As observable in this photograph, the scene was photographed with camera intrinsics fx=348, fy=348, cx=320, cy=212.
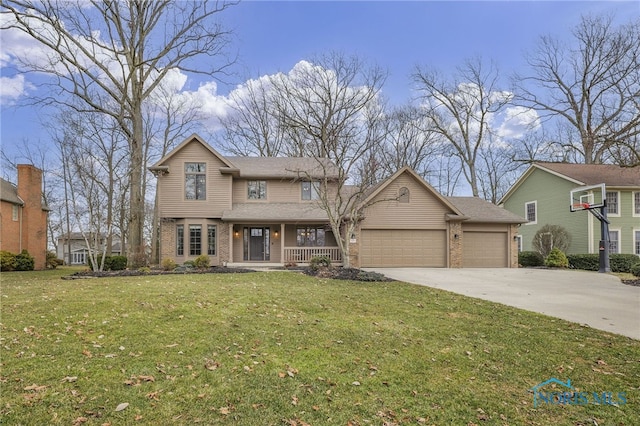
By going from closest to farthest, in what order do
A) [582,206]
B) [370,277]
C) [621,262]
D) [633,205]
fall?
[370,277]
[582,206]
[621,262]
[633,205]

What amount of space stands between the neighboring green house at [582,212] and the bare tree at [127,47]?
22466 mm

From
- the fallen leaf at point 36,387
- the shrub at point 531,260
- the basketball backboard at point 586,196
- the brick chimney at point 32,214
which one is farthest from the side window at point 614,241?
the brick chimney at point 32,214

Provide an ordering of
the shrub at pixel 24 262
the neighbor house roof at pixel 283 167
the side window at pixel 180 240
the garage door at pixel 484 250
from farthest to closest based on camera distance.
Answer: the neighbor house roof at pixel 283 167 < the garage door at pixel 484 250 < the side window at pixel 180 240 < the shrub at pixel 24 262

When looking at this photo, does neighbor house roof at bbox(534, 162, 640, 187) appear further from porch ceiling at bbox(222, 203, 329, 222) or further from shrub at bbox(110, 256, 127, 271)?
shrub at bbox(110, 256, 127, 271)

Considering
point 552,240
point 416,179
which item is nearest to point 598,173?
point 552,240

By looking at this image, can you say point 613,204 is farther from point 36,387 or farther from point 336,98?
point 36,387

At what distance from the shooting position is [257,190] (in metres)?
20.0

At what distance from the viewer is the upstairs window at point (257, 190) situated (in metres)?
19.9

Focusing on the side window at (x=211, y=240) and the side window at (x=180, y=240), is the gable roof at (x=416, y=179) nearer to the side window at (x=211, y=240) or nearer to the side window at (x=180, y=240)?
the side window at (x=211, y=240)

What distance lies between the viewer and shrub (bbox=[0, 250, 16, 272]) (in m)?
17.2

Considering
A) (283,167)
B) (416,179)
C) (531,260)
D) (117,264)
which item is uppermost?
(283,167)

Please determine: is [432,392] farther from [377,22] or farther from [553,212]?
[553,212]

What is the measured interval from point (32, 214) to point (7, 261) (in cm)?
382

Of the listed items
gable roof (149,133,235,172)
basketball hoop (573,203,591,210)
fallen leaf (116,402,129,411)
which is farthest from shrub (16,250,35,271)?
basketball hoop (573,203,591,210)
